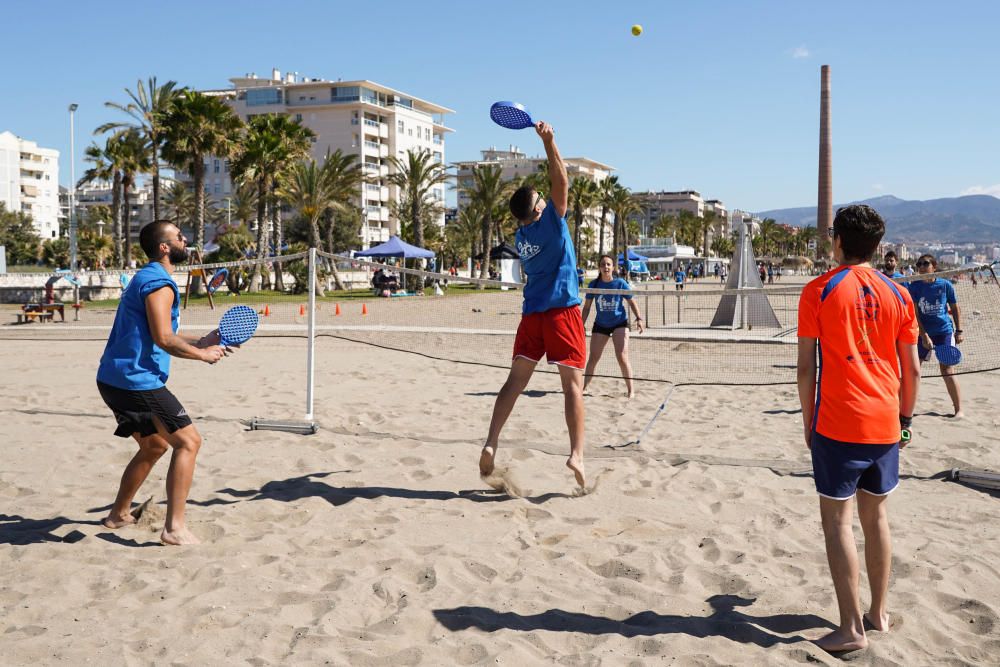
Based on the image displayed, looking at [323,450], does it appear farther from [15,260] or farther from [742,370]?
[15,260]

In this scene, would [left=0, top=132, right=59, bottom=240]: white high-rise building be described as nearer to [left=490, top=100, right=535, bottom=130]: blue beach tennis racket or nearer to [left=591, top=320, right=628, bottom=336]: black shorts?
[left=591, top=320, right=628, bottom=336]: black shorts

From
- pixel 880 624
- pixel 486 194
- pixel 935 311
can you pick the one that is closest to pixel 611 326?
pixel 935 311

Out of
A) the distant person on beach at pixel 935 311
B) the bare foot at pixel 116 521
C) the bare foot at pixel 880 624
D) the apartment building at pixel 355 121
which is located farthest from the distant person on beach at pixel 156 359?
the apartment building at pixel 355 121

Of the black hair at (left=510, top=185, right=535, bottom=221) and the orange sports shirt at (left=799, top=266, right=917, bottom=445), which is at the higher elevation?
the black hair at (left=510, top=185, right=535, bottom=221)

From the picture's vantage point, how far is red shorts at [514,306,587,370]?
5117 mm

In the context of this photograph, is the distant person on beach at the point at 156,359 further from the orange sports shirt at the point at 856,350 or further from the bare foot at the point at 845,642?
the bare foot at the point at 845,642

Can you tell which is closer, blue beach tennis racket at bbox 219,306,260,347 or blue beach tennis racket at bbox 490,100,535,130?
blue beach tennis racket at bbox 219,306,260,347

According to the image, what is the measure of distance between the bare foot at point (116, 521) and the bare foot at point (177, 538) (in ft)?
1.42

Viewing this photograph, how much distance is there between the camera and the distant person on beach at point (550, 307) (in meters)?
5.09

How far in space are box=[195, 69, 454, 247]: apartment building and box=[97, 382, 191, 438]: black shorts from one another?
274ft

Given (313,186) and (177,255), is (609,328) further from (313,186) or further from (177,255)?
(313,186)

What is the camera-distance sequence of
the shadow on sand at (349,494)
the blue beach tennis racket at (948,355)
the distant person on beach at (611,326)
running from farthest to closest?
the distant person on beach at (611,326) → the blue beach tennis racket at (948,355) → the shadow on sand at (349,494)

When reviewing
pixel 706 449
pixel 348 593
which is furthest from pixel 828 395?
pixel 706 449

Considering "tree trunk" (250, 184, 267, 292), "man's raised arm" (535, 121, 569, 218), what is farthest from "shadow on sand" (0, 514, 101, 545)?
"tree trunk" (250, 184, 267, 292)
